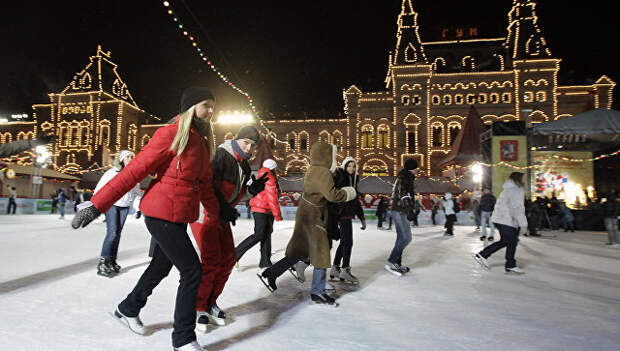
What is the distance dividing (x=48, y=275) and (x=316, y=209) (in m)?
3.49

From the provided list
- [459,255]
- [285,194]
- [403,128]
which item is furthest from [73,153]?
[459,255]

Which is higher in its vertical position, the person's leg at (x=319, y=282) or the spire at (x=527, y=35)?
the spire at (x=527, y=35)

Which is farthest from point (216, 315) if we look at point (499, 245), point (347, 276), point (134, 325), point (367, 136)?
point (367, 136)

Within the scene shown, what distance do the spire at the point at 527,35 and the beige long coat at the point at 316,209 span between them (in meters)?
36.5

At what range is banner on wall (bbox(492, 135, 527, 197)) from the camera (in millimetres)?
13039

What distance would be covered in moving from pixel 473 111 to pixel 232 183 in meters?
17.3

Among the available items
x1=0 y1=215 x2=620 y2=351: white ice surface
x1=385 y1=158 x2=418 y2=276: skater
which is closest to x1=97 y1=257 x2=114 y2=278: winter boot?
x1=0 y1=215 x2=620 y2=351: white ice surface

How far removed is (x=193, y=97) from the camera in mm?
2258

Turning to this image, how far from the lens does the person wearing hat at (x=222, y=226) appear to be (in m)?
2.64

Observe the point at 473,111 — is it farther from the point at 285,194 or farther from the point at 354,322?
the point at 354,322

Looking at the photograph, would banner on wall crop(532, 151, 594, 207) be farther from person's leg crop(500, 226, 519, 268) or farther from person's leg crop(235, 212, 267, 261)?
person's leg crop(235, 212, 267, 261)

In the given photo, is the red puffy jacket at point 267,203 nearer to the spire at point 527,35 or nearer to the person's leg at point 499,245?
the person's leg at point 499,245

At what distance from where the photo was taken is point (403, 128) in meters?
33.8

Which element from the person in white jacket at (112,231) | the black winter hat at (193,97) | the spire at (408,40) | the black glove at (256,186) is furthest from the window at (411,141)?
the black winter hat at (193,97)
